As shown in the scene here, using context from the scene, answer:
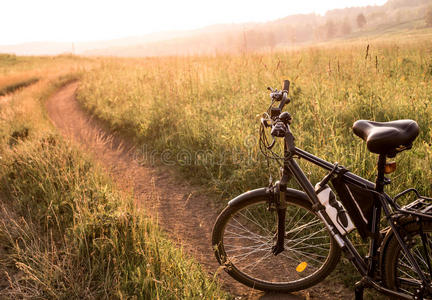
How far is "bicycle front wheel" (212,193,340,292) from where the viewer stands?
2.76 meters

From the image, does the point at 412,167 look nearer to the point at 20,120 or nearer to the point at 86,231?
the point at 86,231

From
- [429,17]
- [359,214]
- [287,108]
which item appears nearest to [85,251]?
[359,214]

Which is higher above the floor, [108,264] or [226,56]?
[226,56]

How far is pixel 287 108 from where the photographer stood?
6.01 metres

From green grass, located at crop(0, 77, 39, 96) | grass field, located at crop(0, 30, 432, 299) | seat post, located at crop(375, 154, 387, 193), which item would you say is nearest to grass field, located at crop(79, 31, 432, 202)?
grass field, located at crop(0, 30, 432, 299)

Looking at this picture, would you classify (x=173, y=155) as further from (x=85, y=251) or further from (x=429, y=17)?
(x=429, y=17)

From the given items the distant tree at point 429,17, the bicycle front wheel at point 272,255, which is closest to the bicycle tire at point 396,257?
the bicycle front wheel at point 272,255

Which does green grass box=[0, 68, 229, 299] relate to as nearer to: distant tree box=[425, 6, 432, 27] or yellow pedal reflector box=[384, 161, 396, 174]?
yellow pedal reflector box=[384, 161, 396, 174]

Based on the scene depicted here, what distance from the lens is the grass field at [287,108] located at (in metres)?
4.27

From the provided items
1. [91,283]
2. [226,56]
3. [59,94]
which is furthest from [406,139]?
[59,94]

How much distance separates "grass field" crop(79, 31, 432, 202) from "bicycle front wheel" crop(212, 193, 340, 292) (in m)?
0.82

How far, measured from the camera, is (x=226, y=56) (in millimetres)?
11312

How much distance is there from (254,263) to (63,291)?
6.00ft

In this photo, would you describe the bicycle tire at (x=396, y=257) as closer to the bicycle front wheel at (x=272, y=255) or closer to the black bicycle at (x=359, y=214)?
the black bicycle at (x=359, y=214)
